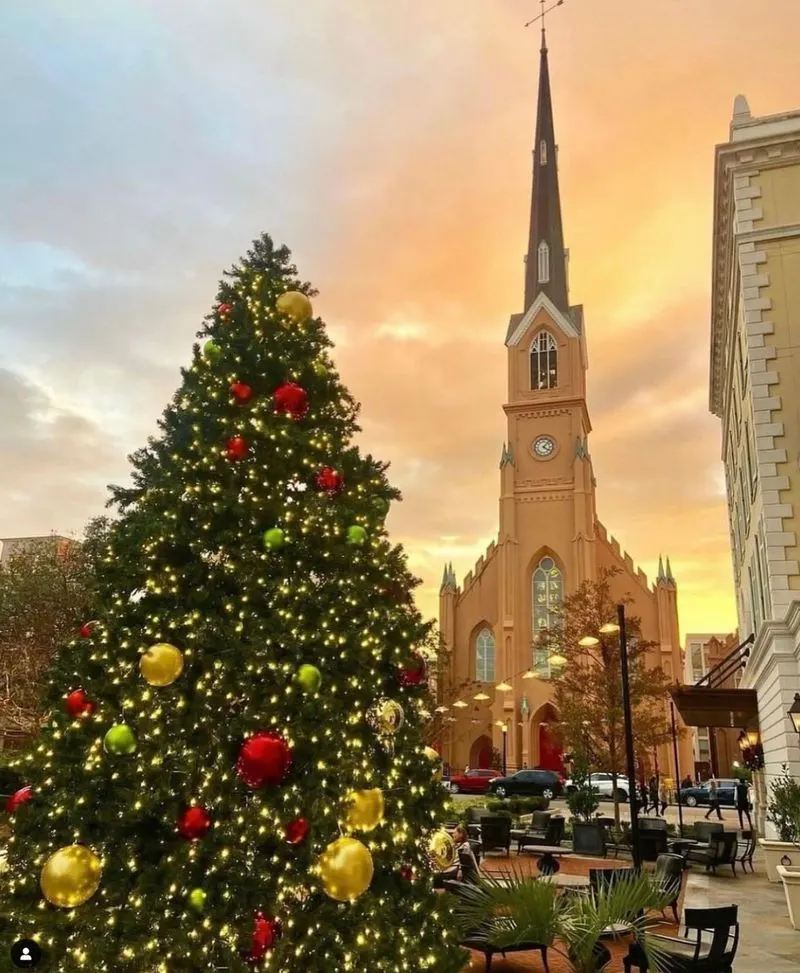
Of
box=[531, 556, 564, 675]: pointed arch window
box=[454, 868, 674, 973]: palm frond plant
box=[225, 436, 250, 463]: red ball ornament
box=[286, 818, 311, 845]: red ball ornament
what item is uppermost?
box=[531, 556, 564, 675]: pointed arch window

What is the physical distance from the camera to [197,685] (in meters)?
5.07

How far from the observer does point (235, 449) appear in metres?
5.98

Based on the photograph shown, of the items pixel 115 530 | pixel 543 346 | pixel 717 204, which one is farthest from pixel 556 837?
pixel 543 346

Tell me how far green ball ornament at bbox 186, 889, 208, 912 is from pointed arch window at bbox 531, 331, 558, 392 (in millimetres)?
51046

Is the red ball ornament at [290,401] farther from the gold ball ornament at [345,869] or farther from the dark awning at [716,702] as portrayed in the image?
the dark awning at [716,702]

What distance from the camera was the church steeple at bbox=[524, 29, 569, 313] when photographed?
58.7 m

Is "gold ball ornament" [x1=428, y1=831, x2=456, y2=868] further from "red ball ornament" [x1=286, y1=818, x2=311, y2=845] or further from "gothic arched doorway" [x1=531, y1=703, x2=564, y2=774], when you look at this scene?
"gothic arched doorway" [x1=531, y1=703, x2=564, y2=774]

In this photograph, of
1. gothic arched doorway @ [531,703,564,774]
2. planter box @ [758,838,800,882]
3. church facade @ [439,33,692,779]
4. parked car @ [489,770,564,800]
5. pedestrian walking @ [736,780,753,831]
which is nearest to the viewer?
planter box @ [758,838,800,882]

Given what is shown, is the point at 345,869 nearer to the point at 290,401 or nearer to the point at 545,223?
the point at 290,401

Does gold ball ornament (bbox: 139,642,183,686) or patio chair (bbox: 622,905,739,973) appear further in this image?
patio chair (bbox: 622,905,739,973)

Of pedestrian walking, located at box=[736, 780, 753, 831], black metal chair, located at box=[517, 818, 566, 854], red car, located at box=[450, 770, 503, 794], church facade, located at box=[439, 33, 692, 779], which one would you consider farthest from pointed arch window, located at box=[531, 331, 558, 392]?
black metal chair, located at box=[517, 818, 566, 854]

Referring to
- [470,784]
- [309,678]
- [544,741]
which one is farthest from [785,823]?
[544,741]

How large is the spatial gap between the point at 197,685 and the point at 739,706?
16.2 meters

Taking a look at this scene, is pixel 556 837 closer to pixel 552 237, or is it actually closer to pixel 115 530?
pixel 115 530
